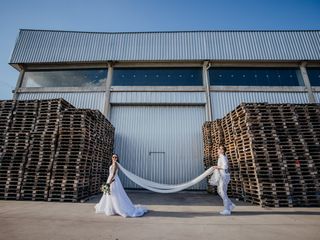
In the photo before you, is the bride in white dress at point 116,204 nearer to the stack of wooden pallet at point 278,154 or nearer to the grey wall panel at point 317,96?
the stack of wooden pallet at point 278,154

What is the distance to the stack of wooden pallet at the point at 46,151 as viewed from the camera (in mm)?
7707

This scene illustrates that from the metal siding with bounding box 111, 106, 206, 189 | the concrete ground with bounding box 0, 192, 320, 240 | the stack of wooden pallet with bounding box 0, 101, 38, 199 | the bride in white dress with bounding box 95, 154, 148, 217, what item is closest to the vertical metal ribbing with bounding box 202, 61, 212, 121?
the metal siding with bounding box 111, 106, 206, 189

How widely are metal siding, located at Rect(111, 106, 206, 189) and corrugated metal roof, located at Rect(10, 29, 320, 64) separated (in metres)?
4.22

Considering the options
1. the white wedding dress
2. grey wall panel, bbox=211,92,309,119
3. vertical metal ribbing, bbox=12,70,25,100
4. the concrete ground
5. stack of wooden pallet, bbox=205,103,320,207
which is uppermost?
vertical metal ribbing, bbox=12,70,25,100

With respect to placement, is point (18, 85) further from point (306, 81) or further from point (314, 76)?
point (314, 76)

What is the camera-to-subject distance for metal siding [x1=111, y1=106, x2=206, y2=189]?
40.3ft

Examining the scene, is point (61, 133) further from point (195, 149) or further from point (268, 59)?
point (268, 59)

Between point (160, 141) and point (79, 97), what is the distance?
22.8 feet

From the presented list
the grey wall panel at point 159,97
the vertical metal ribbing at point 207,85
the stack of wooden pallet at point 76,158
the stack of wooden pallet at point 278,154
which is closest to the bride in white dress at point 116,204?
the stack of wooden pallet at point 76,158

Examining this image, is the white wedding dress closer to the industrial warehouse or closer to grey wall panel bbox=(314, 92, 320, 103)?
the industrial warehouse

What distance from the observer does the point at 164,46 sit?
568 inches

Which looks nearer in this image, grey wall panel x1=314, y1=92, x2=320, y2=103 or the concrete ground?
the concrete ground

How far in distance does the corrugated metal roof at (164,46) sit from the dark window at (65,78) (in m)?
0.95

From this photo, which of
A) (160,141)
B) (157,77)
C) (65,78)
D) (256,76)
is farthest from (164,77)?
(65,78)
